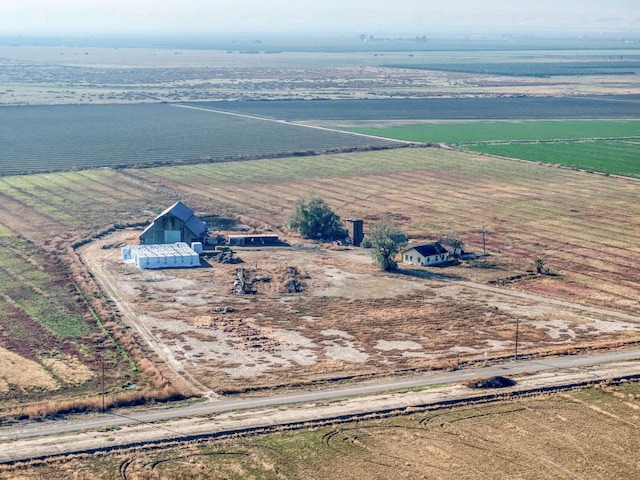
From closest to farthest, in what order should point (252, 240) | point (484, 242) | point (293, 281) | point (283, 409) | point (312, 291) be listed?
point (283, 409)
point (312, 291)
point (293, 281)
point (484, 242)
point (252, 240)

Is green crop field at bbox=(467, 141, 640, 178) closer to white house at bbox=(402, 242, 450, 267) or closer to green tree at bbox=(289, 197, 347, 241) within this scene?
green tree at bbox=(289, 197, 347, 241)

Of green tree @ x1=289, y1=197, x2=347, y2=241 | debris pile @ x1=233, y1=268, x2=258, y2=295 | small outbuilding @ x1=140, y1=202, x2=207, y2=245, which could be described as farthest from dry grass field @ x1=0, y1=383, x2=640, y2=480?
green tree @ x1=289, y1=197, x2=347, y2=241

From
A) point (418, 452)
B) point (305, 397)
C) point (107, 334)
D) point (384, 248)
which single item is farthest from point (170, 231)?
point (418, 452)

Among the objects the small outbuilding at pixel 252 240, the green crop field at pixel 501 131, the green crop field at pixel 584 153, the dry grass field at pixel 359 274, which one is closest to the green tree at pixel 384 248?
the dry grass field at pixel 359 274

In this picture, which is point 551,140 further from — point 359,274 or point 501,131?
point 359,274

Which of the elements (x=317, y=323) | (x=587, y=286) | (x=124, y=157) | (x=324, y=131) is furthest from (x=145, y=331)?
(x=324, y=131)
